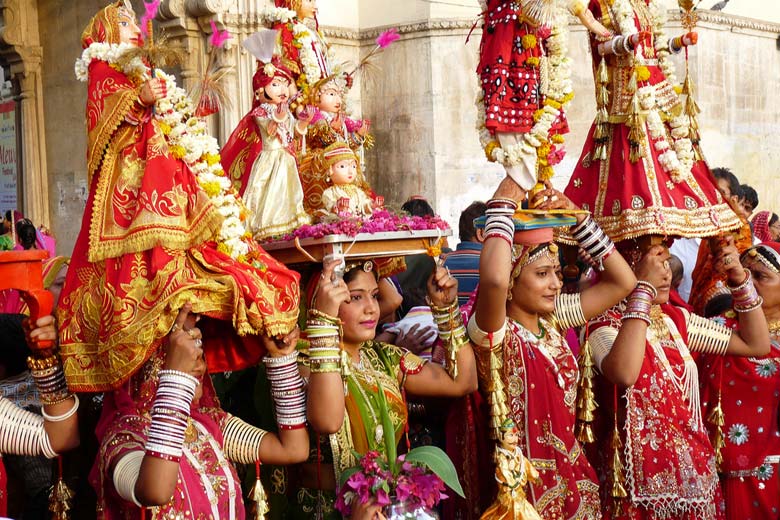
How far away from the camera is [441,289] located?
4238 millimetres

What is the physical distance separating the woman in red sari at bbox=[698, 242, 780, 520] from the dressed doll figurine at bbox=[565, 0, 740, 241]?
71 cm

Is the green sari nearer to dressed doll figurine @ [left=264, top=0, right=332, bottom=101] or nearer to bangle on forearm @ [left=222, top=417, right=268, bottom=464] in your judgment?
bangle on forearm @ [left=222, top=417, right=268, bottom=464]

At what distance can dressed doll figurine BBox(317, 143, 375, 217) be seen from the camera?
4480 millimetres

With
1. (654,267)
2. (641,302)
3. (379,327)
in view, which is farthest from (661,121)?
(379,327)

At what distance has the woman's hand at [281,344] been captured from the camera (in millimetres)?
3648

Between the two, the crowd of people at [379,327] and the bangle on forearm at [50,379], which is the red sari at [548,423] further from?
the bangle on forearm at [50,379]

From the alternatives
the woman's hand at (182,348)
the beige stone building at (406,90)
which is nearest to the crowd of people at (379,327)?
the woman's hand at (182,348)

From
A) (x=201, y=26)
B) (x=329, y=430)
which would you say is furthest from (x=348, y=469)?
(x=201, y=26)

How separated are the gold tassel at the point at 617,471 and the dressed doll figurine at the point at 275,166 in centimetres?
154

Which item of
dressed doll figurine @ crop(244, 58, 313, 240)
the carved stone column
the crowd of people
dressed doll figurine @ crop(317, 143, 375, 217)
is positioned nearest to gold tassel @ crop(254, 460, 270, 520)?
the crowd of people

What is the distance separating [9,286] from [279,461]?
0.98 m

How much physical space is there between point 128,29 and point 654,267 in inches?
90.7

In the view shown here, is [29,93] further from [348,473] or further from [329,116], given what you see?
[348,473]

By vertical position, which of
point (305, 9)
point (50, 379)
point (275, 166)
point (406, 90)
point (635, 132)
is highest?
point (406, 90)
